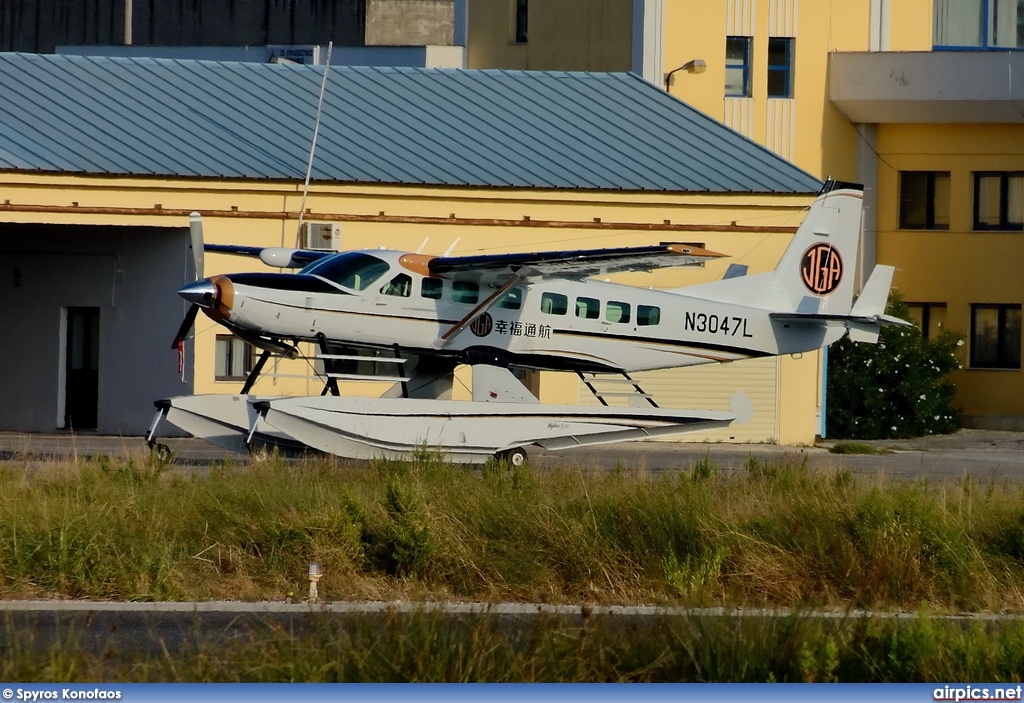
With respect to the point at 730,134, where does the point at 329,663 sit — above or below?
below

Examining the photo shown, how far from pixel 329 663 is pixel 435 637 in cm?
63

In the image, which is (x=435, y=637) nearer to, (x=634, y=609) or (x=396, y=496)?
(x=634, y=609)

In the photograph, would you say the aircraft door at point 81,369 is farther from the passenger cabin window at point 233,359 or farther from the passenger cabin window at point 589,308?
the passenger cabin window at point 589,308

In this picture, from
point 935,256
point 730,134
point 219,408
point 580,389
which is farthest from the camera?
point 935,256

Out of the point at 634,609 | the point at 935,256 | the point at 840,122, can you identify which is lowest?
the point at 634,609

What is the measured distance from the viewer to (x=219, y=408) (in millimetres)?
17812

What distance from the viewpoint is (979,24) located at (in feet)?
128

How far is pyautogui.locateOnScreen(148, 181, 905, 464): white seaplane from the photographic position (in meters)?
17.7

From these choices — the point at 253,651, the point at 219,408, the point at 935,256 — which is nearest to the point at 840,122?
the point at 935,256

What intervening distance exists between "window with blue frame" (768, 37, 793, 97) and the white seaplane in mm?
15363

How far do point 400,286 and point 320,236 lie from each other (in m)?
6.82

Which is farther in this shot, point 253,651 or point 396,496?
point 396,496

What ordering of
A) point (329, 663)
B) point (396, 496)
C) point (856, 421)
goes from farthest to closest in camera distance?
point (856, 421) < point (396, 496) < point (329, 663)

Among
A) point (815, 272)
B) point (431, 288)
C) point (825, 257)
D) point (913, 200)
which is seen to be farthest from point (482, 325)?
point (913, 200)
